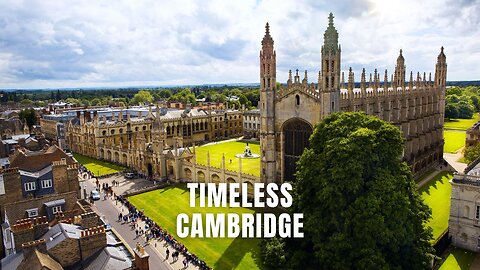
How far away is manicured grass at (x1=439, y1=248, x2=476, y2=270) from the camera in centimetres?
2458

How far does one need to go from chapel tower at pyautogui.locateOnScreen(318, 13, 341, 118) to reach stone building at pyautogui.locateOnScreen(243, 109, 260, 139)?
158ft

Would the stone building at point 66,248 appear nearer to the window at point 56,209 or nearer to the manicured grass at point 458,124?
the window at point 56,209

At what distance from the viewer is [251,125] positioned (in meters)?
81.1

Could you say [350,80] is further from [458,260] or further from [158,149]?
[158,149]

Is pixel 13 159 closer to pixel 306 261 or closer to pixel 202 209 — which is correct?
pixel 202 209

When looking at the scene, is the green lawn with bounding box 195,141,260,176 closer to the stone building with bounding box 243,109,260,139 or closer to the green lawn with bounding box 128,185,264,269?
the stone building with bounding box 243,109,260,139

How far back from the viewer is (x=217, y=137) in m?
80.9

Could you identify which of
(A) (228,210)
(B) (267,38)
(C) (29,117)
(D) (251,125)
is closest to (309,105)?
(B) (267,38)

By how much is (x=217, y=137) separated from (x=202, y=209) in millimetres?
45634

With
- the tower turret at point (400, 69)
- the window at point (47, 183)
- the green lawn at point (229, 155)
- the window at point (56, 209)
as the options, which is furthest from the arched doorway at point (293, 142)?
the tower turret at point (400, 69)

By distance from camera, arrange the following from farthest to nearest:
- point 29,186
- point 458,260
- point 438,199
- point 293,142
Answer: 1. point 438,199
2. point 293,142
3. point 458,260
4. point 29,186

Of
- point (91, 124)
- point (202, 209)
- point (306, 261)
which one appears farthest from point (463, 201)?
point (91, 124)

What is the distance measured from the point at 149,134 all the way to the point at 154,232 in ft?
133

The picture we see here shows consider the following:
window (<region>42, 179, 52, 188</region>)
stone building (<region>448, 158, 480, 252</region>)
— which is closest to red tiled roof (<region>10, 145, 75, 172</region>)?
window (<region>42, 179, 52, 188</region>)
